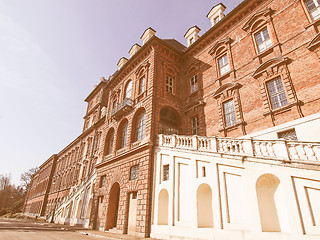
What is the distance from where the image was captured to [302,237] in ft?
20.7

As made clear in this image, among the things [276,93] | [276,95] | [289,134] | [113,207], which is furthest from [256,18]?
[113,207]

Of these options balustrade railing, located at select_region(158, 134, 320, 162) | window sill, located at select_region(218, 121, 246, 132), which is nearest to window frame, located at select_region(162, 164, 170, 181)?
balustrade railing, located at select_region(158, 134, 320, 162)

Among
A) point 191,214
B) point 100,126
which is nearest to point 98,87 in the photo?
point 100,126

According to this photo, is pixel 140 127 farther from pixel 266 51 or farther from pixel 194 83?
pixel 266 51

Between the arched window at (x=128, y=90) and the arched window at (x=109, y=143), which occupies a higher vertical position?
the arched window at (x=128, y=90)

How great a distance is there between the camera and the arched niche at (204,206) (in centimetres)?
940

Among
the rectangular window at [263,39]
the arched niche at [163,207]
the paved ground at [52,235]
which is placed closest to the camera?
the paved ground at [52,235]

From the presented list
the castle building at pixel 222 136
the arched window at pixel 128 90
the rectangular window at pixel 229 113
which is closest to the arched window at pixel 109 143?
the castle building at pixel 222 136

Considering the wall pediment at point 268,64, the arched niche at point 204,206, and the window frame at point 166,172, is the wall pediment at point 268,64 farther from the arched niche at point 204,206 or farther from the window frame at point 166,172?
the window frame at point 166,172

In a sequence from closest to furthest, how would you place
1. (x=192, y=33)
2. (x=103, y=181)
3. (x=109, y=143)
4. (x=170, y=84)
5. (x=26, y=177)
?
(x=170, y=84)
(x=103, y=181)
(x=192, y=33)
(x=109, y=143)
(x=26, y=177)

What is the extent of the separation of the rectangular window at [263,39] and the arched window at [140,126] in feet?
34.3

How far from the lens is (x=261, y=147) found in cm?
820

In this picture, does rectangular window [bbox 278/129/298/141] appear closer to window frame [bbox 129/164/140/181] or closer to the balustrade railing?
the balustrade railing

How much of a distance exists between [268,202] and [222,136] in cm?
605
